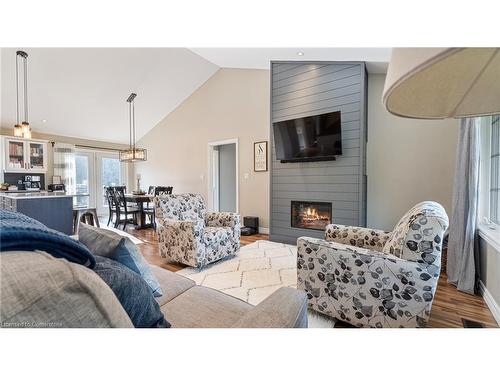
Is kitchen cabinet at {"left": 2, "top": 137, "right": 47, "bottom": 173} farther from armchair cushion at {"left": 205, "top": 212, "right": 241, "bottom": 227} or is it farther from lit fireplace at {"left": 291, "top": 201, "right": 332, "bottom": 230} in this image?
lit fireplace at {"left": 291, "top": 201, "right": 332, "bottom": 230}

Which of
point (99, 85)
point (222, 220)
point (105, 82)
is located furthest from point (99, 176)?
point (222, 220)

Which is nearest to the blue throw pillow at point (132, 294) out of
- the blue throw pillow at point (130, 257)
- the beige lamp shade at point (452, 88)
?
the blue throw pillow at point (130, 257)

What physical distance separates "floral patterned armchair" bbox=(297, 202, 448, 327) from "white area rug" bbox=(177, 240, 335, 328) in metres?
0.22

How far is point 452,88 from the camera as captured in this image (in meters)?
0.60

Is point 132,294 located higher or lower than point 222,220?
higher

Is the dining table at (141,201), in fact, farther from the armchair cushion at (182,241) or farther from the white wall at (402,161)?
the white wall at (402,161)

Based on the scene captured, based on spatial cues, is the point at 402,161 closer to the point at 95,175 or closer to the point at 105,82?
the point at 105,82

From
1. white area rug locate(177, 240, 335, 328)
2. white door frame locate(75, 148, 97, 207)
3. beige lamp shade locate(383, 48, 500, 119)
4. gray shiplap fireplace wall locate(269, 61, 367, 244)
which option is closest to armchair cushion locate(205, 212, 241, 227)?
white area rug locate(177, 240, 335, 328)

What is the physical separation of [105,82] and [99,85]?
157 millimetres

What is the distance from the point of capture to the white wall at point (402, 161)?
292cm

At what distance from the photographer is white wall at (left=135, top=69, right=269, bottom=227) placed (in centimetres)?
445

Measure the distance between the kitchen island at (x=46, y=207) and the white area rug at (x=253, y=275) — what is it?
1892 millimetres
